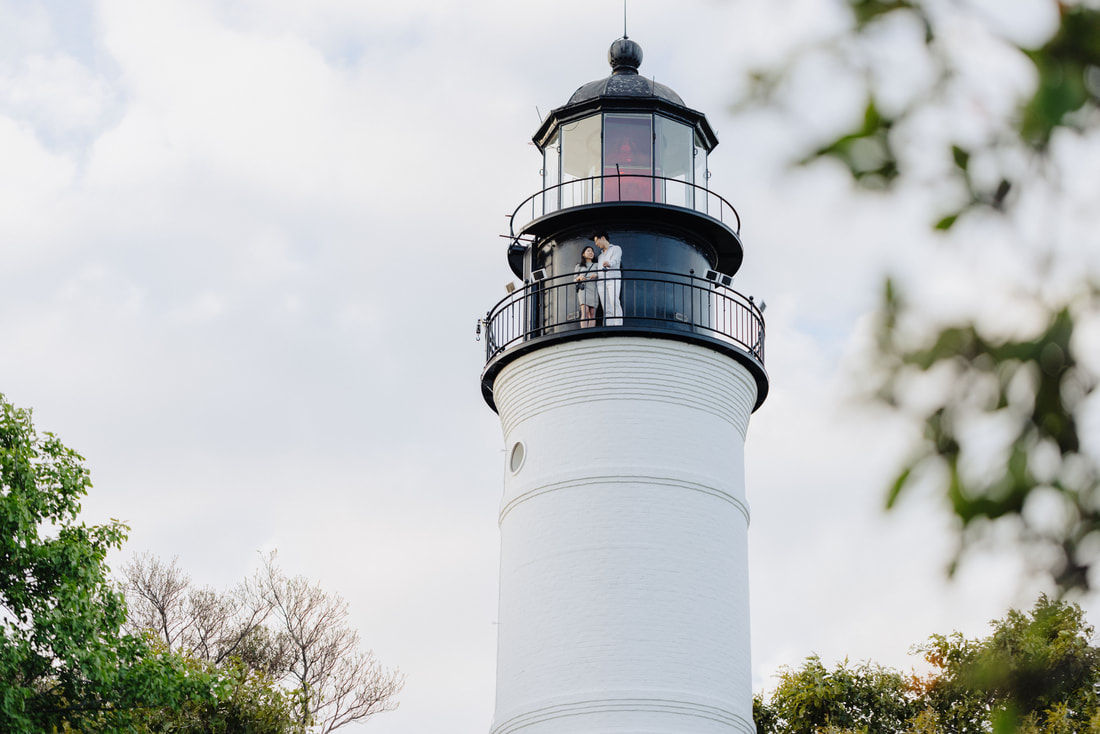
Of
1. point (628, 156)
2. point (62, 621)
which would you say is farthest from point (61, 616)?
point (628, 156)

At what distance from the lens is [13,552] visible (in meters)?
17.6

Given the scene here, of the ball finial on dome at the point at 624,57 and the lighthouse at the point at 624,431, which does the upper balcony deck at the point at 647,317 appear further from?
the ball finial on dome at the point at 624,57

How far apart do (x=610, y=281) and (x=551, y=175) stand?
2.19m

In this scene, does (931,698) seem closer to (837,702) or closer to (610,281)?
(837,702)

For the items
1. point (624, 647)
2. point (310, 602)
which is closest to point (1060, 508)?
point (624, 647)

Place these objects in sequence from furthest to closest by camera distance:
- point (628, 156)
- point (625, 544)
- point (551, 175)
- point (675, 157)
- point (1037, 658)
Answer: point (551, 175)
point (675, 157)
point (628, 156)
point (625, 544)
point (1037, 658)

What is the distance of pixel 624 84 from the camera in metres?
22.2

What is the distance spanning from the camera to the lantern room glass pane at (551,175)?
850 inches

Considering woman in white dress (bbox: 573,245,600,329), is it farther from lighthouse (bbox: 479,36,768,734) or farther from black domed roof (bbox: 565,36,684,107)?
black domed roof (bbox: 565,36,684,107)

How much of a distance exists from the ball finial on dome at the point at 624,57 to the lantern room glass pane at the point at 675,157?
1.28 meters

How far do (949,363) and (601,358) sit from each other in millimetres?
16407

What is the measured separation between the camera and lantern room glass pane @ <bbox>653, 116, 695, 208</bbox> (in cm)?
2144

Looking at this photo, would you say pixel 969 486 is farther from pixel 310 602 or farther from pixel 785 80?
pixel 310 602

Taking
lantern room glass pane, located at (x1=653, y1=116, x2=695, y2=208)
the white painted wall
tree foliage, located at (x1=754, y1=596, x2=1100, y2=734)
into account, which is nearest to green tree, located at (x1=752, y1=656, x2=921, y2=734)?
tree foliage, located at (x1=754, y1=596, x2=1100, y2=734)
